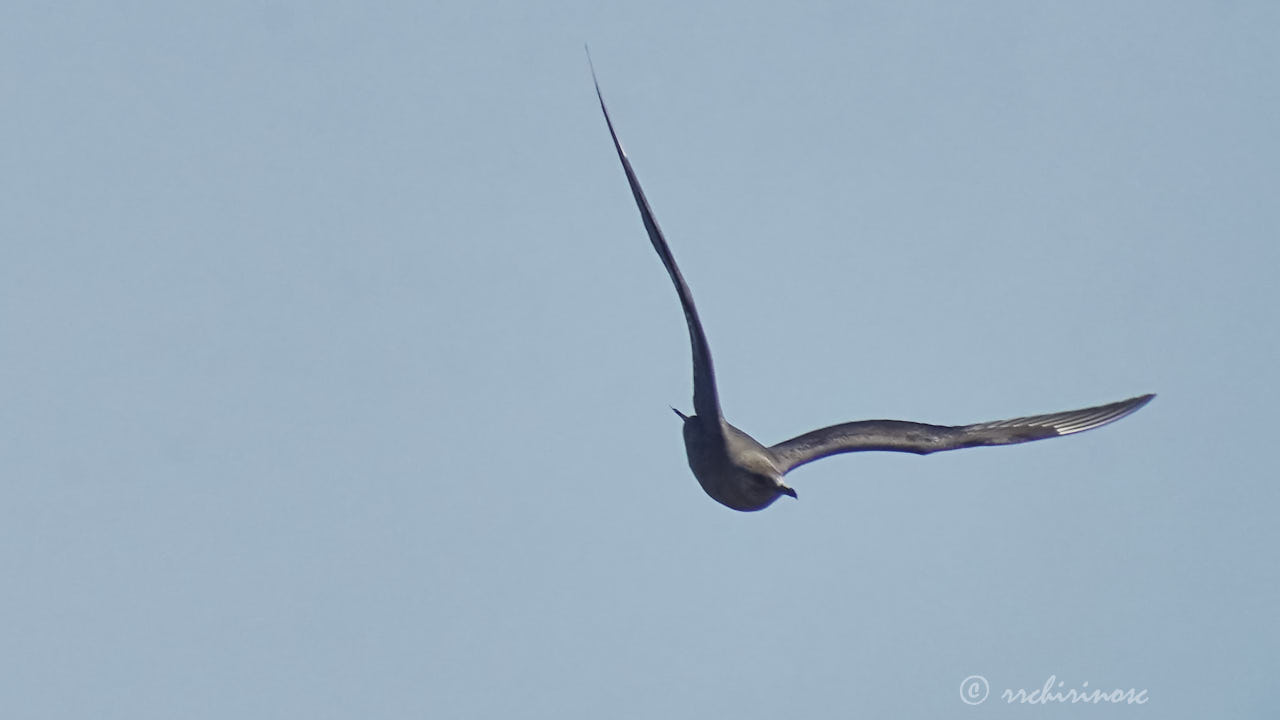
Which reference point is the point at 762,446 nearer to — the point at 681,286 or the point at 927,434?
the point at 927,434

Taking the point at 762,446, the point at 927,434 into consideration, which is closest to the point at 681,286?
the point at 762,446

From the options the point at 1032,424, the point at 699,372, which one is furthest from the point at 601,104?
the point at 1032,424

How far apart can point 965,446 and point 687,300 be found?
614 centimetres

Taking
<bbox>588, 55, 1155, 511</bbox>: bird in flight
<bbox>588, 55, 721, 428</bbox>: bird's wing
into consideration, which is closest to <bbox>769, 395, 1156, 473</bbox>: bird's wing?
<bbox>588, 55, 1155, 511</bbox>: bird in flight

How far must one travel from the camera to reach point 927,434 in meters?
18.2

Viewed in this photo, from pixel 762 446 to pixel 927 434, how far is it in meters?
2.37

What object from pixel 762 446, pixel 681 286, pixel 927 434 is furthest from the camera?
pixel 927 434

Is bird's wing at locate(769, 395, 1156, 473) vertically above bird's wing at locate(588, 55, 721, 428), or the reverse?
bird's wing at locate(769, 395, 1156, 473)

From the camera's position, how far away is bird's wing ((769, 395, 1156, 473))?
17.6 metres

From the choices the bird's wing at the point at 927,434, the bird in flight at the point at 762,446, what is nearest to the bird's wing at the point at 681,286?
the bird in flight at the point at 762,446

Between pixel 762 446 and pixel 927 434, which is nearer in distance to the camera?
pixel 762 446

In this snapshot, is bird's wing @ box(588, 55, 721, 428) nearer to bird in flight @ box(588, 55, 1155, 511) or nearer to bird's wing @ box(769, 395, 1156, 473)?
bird in flight @ box(588, 55, 1155, 511)

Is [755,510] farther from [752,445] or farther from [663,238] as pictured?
[663,238]

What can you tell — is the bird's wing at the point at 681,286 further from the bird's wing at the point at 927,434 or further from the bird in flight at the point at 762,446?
the bird's wing at the point at 927,434
